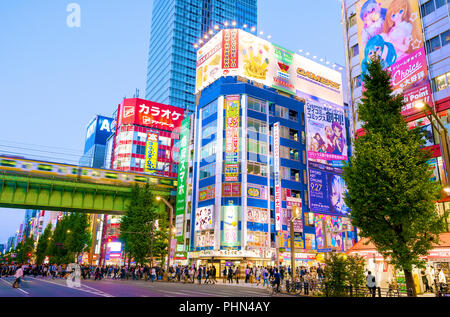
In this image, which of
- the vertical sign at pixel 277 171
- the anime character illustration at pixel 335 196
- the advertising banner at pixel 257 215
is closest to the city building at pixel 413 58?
the vertical sign at pixel 277 171

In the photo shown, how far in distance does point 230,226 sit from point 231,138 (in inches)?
525

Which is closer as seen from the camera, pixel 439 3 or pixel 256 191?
pixel 439 3

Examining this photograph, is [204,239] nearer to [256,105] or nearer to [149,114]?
[256,105]

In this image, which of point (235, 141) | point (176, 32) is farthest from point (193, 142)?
point (176, 32)

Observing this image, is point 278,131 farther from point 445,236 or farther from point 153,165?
point 153,165

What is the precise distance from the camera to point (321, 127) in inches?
2657

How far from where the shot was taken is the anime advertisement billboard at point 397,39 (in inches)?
1234

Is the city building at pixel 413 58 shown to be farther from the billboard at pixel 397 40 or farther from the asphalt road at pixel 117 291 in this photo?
the asphalt road at pixel 117 291

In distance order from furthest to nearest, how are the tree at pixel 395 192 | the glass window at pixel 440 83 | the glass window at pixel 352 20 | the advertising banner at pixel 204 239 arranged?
the advertising banner at pixel 204 239 → the glass window at pixel 352 20 → the glass window at pixel 440 83 → the tree at pixel 395 192

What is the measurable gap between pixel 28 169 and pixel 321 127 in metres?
49.1

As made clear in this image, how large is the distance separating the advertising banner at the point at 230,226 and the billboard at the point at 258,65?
74.1ft

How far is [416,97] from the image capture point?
30531mm

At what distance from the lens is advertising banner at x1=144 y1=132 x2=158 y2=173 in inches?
3910

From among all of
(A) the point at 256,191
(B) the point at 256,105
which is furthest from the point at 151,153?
(A) the point at 256,191
